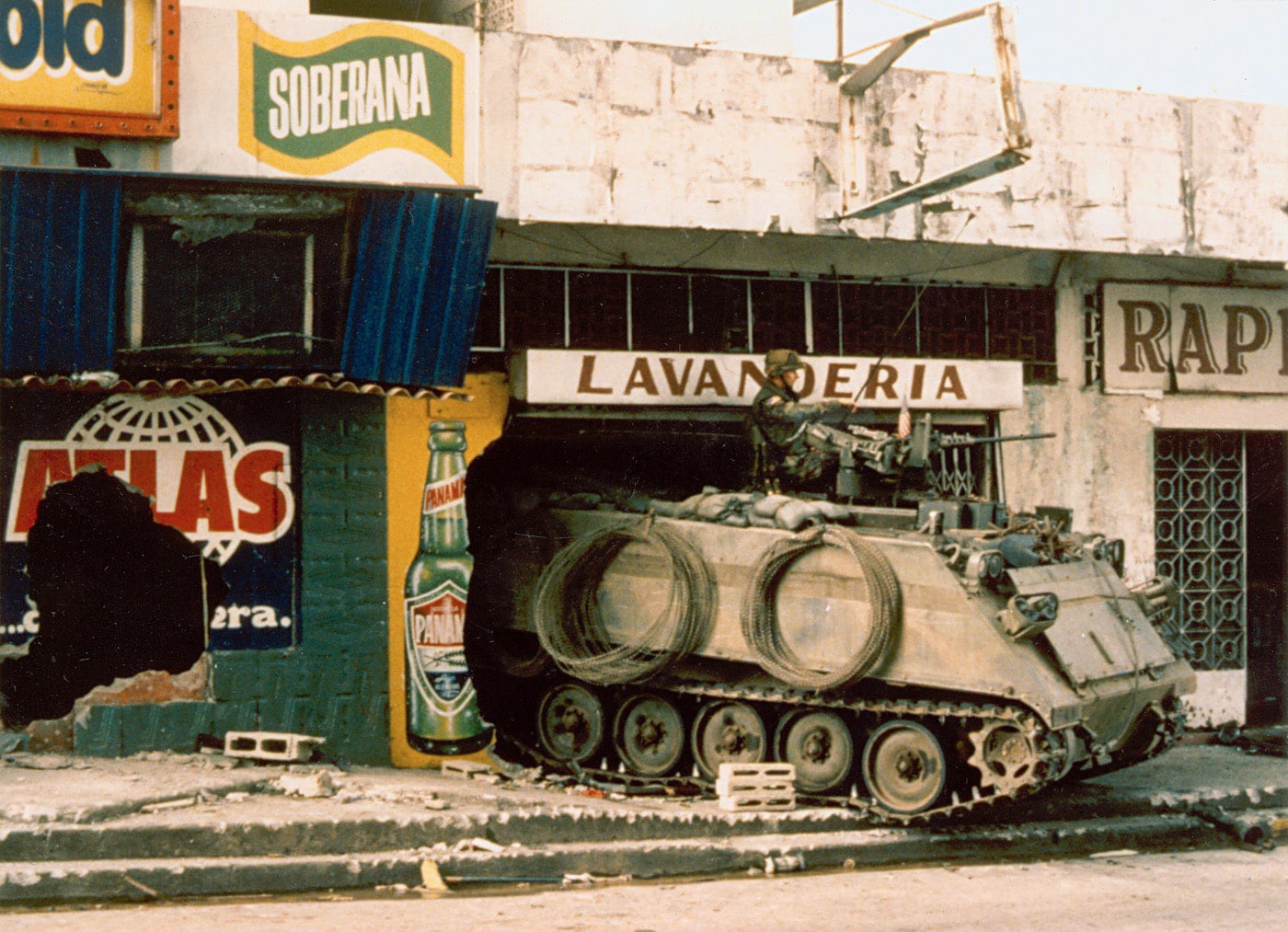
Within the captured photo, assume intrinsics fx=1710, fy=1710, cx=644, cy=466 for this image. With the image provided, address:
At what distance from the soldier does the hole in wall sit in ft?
13.8

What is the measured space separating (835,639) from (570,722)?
2.58 metres

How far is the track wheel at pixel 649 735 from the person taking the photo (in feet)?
41.6

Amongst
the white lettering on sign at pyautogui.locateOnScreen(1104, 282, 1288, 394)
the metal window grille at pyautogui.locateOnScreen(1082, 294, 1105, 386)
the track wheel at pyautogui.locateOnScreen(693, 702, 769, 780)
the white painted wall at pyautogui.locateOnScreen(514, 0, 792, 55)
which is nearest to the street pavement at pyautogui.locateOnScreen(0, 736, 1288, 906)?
the track wheel at pyautogui.locateOnScreen(693, 702, 769, 780)

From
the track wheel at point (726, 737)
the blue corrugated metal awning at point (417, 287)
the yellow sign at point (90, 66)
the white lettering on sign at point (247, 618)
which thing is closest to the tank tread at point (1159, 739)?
the track wheel at point (726, 737)

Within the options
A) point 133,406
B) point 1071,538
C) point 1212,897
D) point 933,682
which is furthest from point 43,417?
point 1212,897

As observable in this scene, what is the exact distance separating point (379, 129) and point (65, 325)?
2643 mm

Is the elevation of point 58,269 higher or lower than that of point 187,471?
higher

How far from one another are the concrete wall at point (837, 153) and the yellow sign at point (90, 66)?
245 cm

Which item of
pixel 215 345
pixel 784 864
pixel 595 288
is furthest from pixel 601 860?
pixel 595 288

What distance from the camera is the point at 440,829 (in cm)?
1045

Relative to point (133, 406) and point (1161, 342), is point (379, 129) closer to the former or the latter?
point (133, 406)

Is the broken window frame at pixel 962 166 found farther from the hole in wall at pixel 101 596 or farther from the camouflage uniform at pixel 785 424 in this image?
the hole in wall at pixel 101 596

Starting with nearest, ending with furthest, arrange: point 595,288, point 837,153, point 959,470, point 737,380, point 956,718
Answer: point 956,718 < point 837,153 < point 595,288 < point 737,380 < point 959,470

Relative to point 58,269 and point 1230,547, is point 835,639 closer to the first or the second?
point 58,269
